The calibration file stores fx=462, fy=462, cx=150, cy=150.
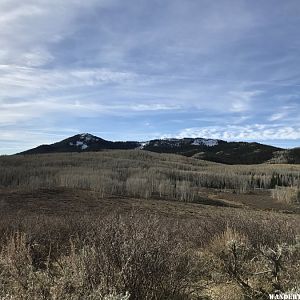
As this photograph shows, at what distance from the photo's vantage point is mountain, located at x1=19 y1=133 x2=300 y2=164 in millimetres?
Answer: 145625

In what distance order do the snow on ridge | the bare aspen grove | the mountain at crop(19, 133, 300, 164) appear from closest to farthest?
the bare aspen grove → the mountain at crop(19, 133, 300, 164) → the snow on ridge

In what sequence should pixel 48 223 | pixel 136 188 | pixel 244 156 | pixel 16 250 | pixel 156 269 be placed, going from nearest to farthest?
pixel 156 269, pixel 16 250, pixel 48 223, pixel 136 188, pixel 244 156

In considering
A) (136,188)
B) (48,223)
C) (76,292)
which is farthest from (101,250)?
(136,188)

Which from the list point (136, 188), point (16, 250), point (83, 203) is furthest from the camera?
point (136, 188)

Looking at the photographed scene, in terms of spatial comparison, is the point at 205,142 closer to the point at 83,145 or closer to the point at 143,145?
the point at 143,145

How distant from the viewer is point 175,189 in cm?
4494

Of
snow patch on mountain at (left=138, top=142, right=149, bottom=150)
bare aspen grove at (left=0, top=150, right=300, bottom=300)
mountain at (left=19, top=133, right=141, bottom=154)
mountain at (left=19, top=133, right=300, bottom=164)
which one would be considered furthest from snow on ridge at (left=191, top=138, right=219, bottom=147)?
bare aspen grove at (left=0, top=150, right=300, bottom=300)

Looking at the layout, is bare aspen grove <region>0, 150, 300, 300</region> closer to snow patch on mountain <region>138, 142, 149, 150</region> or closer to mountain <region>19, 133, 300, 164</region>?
mountain <region>19, 133, 300, 164</region>

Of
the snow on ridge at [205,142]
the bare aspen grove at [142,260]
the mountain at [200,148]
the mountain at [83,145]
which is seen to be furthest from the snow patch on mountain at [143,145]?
the bare aspen grove at [142,260]

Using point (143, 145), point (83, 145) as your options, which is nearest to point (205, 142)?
point (143, 145)

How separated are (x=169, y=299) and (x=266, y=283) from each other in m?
2.29

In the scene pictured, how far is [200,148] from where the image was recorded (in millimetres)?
170125

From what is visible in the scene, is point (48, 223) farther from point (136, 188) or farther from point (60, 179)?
point (60, 179)

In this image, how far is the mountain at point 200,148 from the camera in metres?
146
